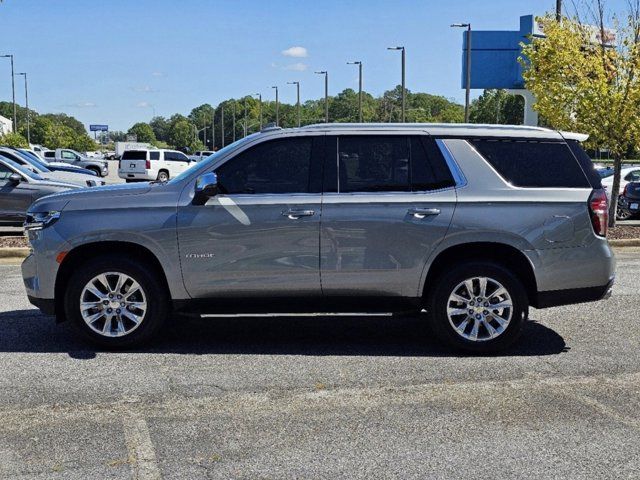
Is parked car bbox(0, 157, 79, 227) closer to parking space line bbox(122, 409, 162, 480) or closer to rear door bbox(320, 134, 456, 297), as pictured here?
rear door bbox(320, 134, 456, 297)

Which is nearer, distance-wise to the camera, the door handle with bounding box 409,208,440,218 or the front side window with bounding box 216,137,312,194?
the door handle with bounding box 409,208,440,218

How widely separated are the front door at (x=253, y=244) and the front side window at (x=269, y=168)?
0.21 ft

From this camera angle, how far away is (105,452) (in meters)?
4.24

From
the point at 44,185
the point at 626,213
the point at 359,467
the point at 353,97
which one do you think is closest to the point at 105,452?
the point at 359,467

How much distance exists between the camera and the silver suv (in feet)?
20.2

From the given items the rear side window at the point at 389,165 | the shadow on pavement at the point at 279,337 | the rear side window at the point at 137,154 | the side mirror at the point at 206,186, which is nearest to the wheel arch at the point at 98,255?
the shadow on pavement at the point at 279,337

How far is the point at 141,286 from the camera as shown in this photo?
622 cm

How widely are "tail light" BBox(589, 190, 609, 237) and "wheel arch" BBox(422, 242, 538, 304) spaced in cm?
64

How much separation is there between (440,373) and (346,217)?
4.65 feet

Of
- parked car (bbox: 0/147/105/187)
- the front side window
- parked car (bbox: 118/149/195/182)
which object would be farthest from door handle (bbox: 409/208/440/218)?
parked car (bbox: 118/149/195/182)

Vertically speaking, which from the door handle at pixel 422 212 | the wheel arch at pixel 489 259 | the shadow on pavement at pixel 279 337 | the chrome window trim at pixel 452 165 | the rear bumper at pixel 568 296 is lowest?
the shadow on pavement at pixel 279 337

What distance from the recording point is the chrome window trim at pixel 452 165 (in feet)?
20.6

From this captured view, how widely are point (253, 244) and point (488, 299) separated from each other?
6.41 feet

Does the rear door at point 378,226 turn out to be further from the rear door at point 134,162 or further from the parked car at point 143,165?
the rear door at point 134,162
